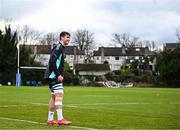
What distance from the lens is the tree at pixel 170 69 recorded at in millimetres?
74125

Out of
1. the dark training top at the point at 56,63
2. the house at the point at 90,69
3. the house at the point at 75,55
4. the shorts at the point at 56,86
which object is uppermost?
the house at the point at 75,55

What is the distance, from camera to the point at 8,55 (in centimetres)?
7831

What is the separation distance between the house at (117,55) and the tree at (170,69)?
63.2 metres

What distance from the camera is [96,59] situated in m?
152

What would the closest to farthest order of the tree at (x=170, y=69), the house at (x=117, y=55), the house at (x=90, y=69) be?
the tree at (x=170, y=69) < the house at (x=90, y=69) < the house at (x=117, y=55)

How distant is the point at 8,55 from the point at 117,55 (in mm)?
76323

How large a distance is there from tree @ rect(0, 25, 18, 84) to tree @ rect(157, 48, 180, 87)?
22.5 metres

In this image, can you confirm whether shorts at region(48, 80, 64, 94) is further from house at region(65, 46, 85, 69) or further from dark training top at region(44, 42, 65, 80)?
house at region(65, 46, 85, 69)

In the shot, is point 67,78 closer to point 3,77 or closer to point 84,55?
point 3,77

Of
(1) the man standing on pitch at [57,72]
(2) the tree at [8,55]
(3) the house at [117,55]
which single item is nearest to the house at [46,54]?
(3) the house at [117,55]

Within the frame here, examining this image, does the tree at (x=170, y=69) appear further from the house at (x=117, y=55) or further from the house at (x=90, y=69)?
the house at (x=117, y=55)

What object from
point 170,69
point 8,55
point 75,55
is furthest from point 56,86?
point 75,55

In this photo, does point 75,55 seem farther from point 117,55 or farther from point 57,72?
point 57,72

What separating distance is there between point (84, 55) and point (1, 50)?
5756cm
